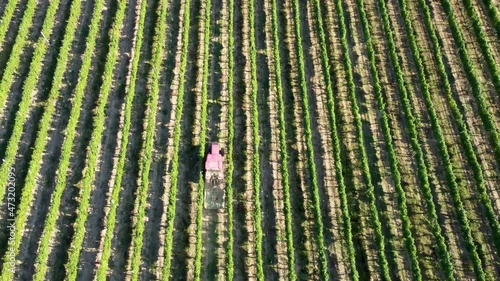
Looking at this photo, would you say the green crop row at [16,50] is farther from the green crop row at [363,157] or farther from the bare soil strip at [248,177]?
the green crop row at [363,157]

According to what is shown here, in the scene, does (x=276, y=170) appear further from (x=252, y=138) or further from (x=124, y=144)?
(x=124, y=144)

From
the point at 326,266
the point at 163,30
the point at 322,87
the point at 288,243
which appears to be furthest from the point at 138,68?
the point at 326,266

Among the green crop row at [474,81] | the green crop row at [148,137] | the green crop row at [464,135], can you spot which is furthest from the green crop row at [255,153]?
the green crop row at [474,81]

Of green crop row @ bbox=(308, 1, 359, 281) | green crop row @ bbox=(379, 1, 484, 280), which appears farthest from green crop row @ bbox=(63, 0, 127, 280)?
green crop row @ bbox=(379, 1, 484, 280)

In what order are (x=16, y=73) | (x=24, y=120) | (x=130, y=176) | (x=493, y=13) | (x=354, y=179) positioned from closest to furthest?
(x=130, y=176) < (x=354, y=179) < (x=24, y=120) < (x=16, y=73) < (x=493, y=13)

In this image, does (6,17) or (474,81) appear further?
(6,17)

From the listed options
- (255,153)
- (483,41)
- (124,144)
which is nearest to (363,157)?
(255,153)

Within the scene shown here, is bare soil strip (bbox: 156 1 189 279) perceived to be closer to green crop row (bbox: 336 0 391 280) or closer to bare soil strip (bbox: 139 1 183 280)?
bare soil strip (bbox: 139 1 183 280)
